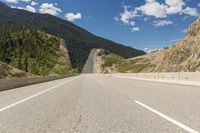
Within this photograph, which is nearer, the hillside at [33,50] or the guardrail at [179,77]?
the guardrail at [179,77]

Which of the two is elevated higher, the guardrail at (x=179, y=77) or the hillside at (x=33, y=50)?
the hillside at (x=33, y=50)

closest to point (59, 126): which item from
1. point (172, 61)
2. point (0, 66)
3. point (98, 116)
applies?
point (98, 116)

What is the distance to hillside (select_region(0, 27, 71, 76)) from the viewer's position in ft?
430

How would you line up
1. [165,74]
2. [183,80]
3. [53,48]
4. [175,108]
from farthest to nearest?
[53,48] → [165,74] → [183,80] → [175,108]

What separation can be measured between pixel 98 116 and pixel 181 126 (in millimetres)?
2320

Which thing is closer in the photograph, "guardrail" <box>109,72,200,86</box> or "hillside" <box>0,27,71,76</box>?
"guardrail" <box>109,72,200,86</box>

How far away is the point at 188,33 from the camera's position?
6756cm

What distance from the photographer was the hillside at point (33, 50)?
5162 inches

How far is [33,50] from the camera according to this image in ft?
470

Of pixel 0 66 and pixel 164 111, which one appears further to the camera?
pixel 0 66

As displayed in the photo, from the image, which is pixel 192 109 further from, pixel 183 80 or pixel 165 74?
pixel 165 74

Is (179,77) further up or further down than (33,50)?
further down

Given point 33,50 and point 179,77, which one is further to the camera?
point 33,50

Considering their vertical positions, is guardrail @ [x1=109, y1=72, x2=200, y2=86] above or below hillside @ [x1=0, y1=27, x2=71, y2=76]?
below
